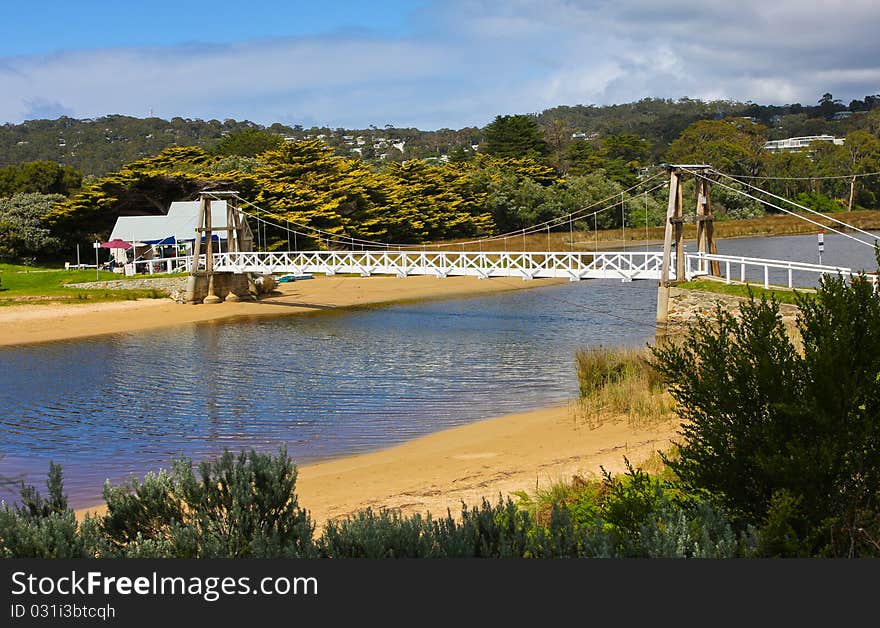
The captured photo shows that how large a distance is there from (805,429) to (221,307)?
101 ft


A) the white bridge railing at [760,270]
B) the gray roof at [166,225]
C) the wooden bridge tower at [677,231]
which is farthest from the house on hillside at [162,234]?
the wooden bridge tower at [677,231]

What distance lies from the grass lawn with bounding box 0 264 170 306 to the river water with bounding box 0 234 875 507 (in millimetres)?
5675

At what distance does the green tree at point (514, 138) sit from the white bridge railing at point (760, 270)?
31.6 m

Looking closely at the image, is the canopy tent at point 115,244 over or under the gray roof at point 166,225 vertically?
under

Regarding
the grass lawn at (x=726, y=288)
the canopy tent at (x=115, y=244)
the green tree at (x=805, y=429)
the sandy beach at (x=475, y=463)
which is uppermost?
the canopy tent at (x=115, y=244)

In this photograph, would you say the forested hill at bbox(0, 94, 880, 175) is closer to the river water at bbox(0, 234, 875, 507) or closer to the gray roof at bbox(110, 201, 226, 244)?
the gray roof at bbox(110, 201, 226, 244)

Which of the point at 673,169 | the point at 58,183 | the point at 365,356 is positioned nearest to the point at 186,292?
the point at 365,356

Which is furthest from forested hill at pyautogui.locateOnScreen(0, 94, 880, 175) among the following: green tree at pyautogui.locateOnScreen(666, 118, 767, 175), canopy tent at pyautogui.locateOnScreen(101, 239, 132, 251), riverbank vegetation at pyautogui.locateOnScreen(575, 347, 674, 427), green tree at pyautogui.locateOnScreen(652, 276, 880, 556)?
green tree at pyautogui.locateOnScreen(652, 276, 880, 556)

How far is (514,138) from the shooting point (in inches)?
2854

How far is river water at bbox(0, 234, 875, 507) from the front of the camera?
12938 millimetres

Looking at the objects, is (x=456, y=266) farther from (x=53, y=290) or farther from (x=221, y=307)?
(x=53, y=290)

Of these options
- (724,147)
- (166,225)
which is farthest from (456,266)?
(724,147)

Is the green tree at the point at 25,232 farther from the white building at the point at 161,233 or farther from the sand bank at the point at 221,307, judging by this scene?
the sand bank at the point at 221,307

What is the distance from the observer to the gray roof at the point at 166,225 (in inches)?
1650
